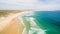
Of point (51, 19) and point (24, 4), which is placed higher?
point (24, 4)

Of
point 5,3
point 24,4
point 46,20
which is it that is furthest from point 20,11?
point 46,20

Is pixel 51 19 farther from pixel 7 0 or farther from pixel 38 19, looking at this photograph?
pixel 7 0

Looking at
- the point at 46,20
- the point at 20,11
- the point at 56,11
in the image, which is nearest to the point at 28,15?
the point at 20,11

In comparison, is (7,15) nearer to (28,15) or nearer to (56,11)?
(28,15)

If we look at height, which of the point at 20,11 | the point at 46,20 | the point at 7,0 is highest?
the point at 7,0

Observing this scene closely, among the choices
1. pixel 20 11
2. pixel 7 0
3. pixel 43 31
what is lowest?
pixel 43 31

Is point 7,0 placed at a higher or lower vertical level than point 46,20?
higher
